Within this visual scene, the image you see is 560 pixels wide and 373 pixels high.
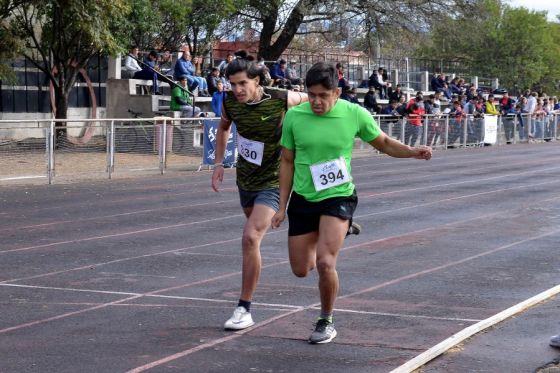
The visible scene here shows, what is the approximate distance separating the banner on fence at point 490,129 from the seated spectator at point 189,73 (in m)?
12.2

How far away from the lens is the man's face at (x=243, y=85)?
8.02 metres

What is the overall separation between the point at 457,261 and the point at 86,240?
170 inches

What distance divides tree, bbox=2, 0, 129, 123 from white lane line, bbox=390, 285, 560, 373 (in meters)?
17.1

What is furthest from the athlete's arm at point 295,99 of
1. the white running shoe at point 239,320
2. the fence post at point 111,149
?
the fence post at point 111,149

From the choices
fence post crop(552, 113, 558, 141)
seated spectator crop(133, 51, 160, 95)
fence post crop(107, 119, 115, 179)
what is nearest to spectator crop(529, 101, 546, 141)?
fence post crop(552, 113, 558, 141)

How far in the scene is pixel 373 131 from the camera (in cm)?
751

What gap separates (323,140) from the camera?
7.37 m

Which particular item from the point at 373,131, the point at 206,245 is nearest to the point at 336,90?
the point at 373,131

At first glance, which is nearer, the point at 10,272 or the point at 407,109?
the point at 10,272

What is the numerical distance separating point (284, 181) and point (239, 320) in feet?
3.37

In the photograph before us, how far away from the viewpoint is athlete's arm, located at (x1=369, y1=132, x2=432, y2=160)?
746 cm

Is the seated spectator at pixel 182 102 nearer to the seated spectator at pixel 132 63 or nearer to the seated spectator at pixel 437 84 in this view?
the seated spectator at pixel 132 63

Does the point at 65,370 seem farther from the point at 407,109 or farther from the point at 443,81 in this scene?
the point at 443,81

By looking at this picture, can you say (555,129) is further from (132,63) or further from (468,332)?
(468,332)
